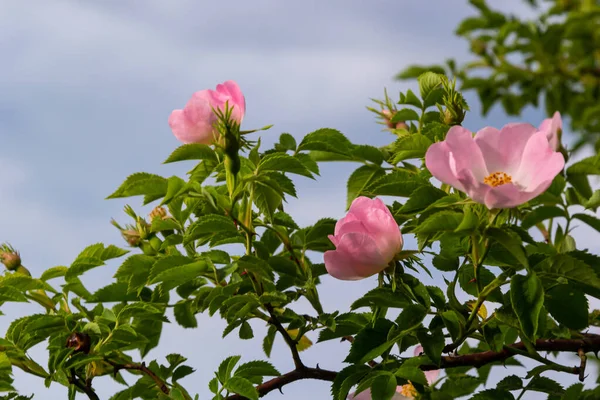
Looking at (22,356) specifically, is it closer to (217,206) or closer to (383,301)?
(217,206)

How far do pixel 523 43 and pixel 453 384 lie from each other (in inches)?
141

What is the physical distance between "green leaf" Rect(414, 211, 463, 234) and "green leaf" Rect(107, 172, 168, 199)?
51cm

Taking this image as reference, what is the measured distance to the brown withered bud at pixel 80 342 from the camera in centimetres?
162

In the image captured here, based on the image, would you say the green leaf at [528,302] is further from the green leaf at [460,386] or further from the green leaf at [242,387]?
the green leaf at [242,387]

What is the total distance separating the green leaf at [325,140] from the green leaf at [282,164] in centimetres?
16

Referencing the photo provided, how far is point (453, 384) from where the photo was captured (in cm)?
161

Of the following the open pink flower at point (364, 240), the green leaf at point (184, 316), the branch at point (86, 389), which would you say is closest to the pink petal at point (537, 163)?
the open pink flower at point (364, 240)

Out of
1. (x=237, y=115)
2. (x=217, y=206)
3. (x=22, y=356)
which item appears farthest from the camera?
(x=22, y=356)

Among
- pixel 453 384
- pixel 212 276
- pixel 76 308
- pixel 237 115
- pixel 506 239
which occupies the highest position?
pixel 237 115

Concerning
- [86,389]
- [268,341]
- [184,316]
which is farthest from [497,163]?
[86,389]

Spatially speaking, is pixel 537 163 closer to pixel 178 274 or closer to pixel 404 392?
pixel 178 274

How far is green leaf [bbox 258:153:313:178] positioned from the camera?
4.45ft

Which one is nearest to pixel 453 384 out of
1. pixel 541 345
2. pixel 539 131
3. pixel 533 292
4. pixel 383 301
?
pixel 541 345

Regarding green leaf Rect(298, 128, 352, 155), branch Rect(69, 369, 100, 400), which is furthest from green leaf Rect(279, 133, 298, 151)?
branch Rect(69, 369, 100, 400)
